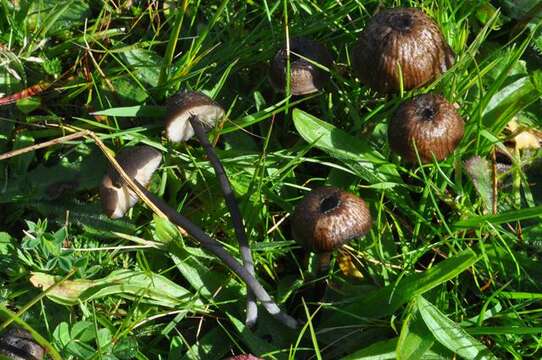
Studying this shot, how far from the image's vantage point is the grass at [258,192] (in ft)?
9.68

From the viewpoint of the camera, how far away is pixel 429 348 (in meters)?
2.76

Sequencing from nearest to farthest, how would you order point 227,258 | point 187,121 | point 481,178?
1. point 227,258
2. point 481,178
3. point 187,121

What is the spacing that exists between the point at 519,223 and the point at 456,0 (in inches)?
42.5

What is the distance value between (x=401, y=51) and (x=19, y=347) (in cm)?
185

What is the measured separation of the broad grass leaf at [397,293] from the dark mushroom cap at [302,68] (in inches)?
37.2

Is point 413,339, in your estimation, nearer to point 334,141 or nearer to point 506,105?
point 334,141

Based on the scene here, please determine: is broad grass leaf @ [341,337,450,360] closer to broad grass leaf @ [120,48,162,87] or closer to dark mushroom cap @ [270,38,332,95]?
dark mushroom cap @ [270,38,332,95]

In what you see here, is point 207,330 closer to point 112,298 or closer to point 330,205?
point 112,298

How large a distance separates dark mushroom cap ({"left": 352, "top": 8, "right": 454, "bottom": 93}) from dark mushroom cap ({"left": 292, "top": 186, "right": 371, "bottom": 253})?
510 mm

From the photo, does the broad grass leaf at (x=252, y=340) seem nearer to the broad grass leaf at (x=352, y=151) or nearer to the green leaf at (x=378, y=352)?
the green leaf at (x=378, y=352)

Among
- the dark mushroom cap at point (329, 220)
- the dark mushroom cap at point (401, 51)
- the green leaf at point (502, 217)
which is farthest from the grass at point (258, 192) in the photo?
the dark mushroom cap at point (329, 220)

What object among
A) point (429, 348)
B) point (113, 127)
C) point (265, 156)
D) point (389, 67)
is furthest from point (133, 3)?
point (429, 348)

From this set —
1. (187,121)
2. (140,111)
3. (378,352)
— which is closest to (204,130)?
(187,121)

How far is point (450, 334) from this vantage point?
277 cm
